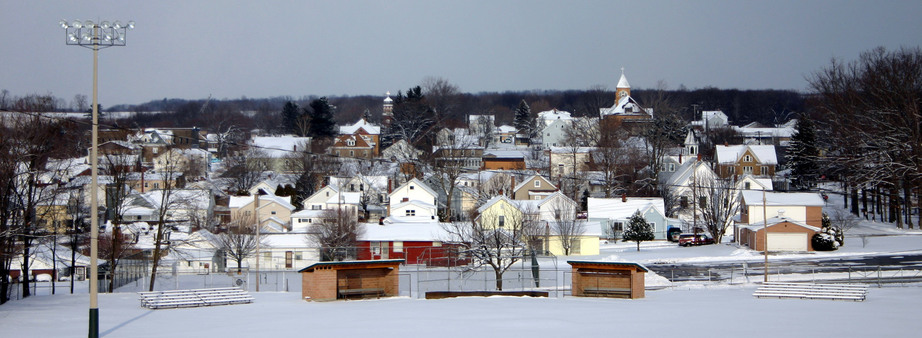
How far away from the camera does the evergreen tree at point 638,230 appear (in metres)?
53.0

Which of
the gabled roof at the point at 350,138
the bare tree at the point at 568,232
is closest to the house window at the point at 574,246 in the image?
the bare tree at the point at 568,232

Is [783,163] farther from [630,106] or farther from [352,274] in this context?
[352,274]

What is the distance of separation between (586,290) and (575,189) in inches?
1872

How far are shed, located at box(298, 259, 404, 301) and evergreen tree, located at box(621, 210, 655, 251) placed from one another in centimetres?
2912

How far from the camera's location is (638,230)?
5262 cm

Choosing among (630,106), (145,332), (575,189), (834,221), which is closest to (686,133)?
(630,106)

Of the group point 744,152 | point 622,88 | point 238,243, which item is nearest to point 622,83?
point 622,88

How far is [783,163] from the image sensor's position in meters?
102

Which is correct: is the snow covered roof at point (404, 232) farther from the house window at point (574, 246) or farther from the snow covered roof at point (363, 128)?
the snow covered roof at point (363, 128)

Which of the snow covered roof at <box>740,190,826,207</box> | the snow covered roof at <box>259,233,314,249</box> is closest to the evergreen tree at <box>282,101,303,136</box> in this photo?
the snow covered roof at <box>259,233,314,249</box>

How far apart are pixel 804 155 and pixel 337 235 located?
43.3 metres

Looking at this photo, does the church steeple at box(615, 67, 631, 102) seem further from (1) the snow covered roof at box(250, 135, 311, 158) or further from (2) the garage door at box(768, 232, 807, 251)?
(2) the garage door at box(768, 232, 807, 251)

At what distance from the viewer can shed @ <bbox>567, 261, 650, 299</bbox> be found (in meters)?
25.3

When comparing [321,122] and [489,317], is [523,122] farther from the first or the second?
[489,317]
